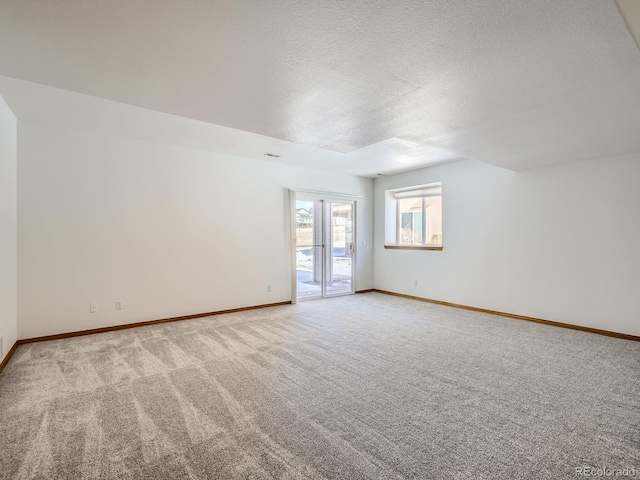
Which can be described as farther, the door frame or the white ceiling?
the door frame

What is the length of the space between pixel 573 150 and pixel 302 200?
164 inches

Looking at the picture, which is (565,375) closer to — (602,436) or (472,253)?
(602,436)

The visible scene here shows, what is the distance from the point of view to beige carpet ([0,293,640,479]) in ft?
Result: 5.84

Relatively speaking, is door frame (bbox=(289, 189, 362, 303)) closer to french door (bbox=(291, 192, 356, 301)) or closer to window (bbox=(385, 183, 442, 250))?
french door (bbox=(291, 192, 356, 301))

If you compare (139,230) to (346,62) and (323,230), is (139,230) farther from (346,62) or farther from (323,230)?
(346,62)

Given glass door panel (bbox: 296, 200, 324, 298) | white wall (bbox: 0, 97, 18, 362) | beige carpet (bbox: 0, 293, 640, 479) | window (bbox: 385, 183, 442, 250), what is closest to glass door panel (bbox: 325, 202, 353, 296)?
glass door panel (bbox: 296, 200, 324, 298)

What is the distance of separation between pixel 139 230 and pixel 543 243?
19.2 ft

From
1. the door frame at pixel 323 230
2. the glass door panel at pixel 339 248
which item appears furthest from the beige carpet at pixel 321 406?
the glass door panel at pixel 339 248

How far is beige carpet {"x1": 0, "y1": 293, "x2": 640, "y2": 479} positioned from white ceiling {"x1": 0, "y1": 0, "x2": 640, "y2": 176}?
2.30 meters

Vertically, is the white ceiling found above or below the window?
above

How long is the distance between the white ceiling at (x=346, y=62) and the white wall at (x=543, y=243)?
54.0 inches

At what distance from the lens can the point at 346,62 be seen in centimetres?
201

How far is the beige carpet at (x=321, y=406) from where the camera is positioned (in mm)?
1779

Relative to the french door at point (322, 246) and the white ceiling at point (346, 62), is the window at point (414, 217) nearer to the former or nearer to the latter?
the french door at point (322, 246)
